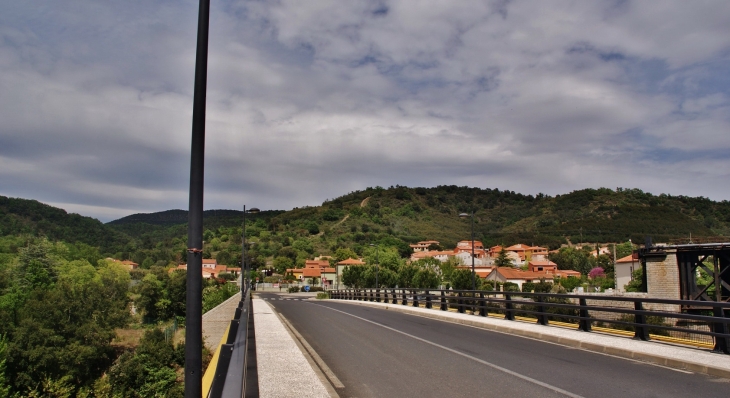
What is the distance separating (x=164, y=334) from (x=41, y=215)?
5110 inches

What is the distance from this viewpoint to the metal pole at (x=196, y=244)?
164 inches

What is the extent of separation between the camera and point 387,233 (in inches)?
7628

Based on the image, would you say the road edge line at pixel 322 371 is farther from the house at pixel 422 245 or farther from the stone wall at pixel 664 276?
the house at pixel 422 245

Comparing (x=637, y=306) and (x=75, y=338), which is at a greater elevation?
(x=637, y=306)

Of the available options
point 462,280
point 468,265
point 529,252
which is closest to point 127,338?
point 462,280

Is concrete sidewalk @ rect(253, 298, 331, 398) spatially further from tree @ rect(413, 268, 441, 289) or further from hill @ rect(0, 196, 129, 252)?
hill @ rect(0, 196, 129, 252)

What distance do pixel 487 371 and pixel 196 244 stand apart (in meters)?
6.36

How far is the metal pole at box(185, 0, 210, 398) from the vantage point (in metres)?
4.16

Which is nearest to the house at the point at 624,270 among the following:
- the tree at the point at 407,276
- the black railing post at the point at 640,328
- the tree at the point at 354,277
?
the tree at the point at 407,276

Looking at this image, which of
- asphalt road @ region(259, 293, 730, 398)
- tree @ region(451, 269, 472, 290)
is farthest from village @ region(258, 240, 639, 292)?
asphalt road @ region(259, 293, 730, 398)

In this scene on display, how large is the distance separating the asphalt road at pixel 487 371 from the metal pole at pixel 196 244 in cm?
364

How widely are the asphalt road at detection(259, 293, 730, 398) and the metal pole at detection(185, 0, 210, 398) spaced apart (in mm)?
3643

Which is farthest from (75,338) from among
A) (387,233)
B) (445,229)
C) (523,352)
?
(445,229)

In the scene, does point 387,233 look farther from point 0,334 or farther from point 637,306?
point 637,306
